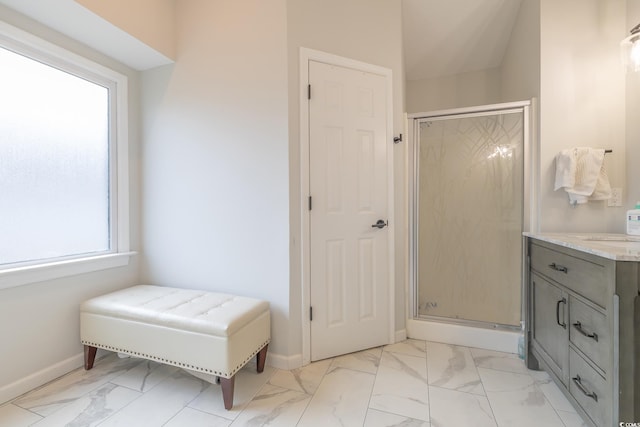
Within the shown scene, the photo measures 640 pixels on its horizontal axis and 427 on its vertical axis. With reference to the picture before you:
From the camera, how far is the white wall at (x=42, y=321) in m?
1.54

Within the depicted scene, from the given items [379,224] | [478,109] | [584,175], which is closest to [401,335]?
[379,224]

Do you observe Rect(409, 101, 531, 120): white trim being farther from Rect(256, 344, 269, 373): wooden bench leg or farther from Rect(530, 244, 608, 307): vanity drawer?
Rect(256, 344, 269, 373): wooden bench leg

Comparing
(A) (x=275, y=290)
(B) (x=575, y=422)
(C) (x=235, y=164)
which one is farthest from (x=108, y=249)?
(B) (x=575, y=422)

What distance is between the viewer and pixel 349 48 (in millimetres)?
1975

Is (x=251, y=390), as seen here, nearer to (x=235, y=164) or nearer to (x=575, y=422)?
(x=235, y=164)

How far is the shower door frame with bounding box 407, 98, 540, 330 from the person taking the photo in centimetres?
198

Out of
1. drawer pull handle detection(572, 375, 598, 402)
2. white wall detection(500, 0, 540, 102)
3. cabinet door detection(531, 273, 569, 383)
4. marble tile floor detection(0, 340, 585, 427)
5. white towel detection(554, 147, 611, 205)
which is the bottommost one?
marble tile floor detection(0, 340, 585, 427)

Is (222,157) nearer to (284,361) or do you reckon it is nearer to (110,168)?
(110,168)

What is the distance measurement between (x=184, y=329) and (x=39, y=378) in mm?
984

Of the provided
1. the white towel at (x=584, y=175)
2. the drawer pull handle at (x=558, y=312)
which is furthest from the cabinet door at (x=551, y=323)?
the white towel at (x=584, y=175)

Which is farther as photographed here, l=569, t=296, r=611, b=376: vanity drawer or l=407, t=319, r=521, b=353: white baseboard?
l=407, t=319, r=521, b=353: white baseboard

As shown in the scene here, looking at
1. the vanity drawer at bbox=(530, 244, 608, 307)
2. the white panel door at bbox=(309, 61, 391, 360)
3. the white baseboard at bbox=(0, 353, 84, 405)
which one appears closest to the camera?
the vanity drawer at bbox=(530, 244, 608, 307)

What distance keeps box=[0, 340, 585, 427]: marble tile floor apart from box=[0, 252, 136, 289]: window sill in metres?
0.63

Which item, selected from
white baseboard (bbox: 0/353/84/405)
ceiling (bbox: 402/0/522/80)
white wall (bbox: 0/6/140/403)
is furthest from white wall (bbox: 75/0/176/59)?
white baseboard (bbox: 0/353/84/405)
